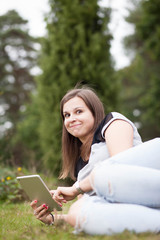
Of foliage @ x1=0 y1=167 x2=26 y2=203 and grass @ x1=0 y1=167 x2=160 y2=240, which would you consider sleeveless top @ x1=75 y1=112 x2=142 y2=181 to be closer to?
grass @ x1=0 y1=167 x2=160 y2=240

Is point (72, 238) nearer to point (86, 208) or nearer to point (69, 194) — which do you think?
point (86, 208)

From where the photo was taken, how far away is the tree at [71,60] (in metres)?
8.18

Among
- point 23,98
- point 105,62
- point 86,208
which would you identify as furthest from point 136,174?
point 23,98

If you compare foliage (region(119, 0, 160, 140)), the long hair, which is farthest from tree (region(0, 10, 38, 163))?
the long hair

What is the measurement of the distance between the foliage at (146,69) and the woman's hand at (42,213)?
702 cm

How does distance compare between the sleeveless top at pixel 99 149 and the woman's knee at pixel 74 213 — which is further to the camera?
the sleeveless top at pixel 99 149

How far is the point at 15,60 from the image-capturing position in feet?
68.1

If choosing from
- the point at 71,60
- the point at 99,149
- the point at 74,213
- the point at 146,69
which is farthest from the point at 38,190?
the point at 146,69

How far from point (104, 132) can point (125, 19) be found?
16.5m

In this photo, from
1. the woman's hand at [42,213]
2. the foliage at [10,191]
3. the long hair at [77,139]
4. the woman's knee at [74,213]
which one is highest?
the long hair at [77,139]

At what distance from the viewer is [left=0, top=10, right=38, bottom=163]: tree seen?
2000 centimetres

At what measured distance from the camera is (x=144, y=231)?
1.73 meters

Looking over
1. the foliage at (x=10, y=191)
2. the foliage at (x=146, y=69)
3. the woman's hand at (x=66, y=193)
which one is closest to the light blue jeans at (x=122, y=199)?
the woman's hand at (x=66, y=193)

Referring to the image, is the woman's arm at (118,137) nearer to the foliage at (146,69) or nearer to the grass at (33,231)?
the grass at (33,231)
